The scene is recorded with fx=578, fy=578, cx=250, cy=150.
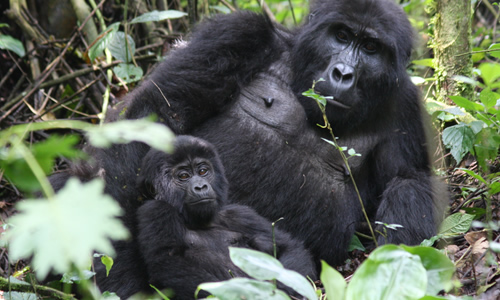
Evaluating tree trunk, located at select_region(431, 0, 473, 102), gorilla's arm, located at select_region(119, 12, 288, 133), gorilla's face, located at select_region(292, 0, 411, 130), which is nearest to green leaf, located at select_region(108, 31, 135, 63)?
gorilla's arm, located at select_region(119, 12, 288, 133)

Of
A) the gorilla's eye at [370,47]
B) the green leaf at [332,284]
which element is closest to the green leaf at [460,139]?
the gorilla's eye at [370,47]

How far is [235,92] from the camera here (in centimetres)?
377

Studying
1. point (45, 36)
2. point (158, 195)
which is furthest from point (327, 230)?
point (45, 36)

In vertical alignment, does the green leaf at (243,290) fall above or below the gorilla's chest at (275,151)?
above

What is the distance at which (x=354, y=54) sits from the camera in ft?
11.7

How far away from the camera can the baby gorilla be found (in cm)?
281

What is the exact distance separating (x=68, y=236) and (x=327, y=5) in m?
3.13

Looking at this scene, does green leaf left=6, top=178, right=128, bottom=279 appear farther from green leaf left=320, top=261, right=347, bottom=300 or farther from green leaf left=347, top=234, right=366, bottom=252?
green leaf left=347, top=234, right=366, bottom=252

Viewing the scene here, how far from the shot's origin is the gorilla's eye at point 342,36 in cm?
363

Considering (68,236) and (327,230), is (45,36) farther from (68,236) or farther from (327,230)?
(68,236)

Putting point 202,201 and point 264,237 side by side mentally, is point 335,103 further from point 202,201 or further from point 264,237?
point 202,201

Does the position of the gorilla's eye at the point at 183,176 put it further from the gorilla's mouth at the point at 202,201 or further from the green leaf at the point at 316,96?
the green leaf at the point at 316,96

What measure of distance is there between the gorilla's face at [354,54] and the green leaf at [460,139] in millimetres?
511

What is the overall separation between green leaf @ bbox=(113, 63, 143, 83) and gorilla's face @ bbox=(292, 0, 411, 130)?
1549 mm
